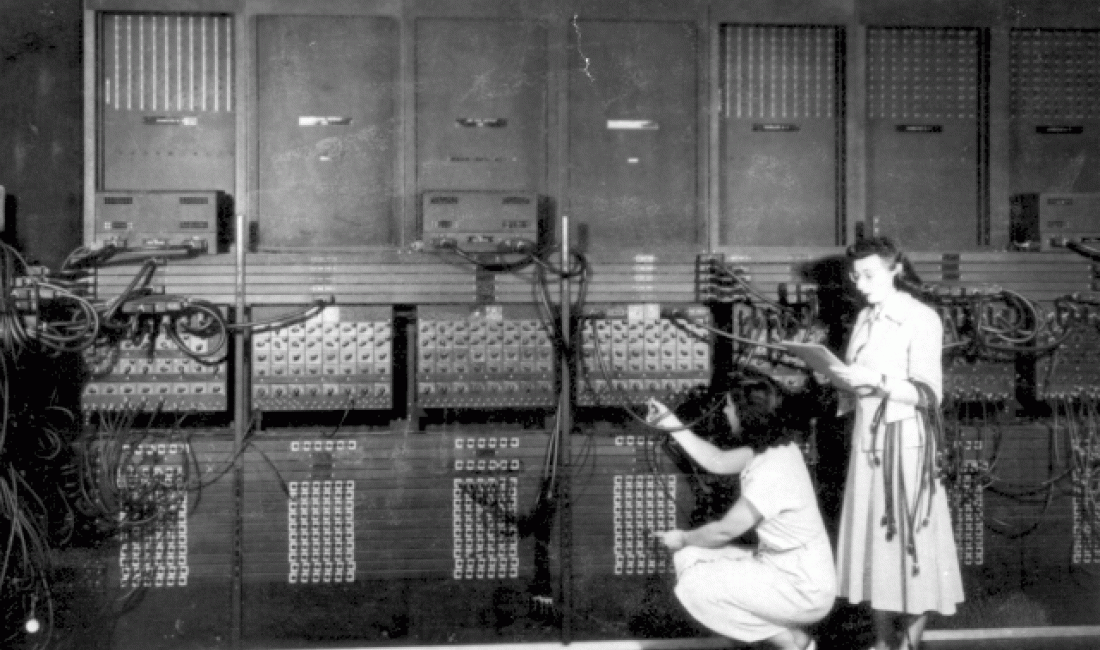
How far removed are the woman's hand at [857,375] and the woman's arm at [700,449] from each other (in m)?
0.46

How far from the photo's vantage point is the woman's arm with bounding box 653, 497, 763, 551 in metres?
3.27

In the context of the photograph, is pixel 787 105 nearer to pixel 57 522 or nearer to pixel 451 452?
pixel 451 452

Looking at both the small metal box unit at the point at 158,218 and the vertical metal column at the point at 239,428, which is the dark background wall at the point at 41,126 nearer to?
the small metal box unit at the point at 158,218

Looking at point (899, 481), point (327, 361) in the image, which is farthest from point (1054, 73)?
point (327, 361)

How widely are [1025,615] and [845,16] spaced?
2.76 m

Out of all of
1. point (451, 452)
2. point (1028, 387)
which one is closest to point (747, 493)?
point (451, 452)

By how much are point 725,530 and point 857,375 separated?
0.73m

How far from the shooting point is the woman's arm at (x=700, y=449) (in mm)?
3668

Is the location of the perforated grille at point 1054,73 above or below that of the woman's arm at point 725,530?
above

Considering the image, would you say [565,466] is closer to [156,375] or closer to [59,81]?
[156,375]

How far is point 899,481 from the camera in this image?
3.41 metres

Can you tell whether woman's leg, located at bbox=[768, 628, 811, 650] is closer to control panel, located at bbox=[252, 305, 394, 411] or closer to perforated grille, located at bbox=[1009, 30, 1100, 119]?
control panel, located at bbox=[252, 305, 394, 411]

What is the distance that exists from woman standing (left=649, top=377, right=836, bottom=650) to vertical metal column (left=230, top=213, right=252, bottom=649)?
1.74 metres

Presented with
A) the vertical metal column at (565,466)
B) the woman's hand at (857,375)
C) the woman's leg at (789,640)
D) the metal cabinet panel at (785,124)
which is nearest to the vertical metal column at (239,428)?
the vertical metal column at (565,466)
